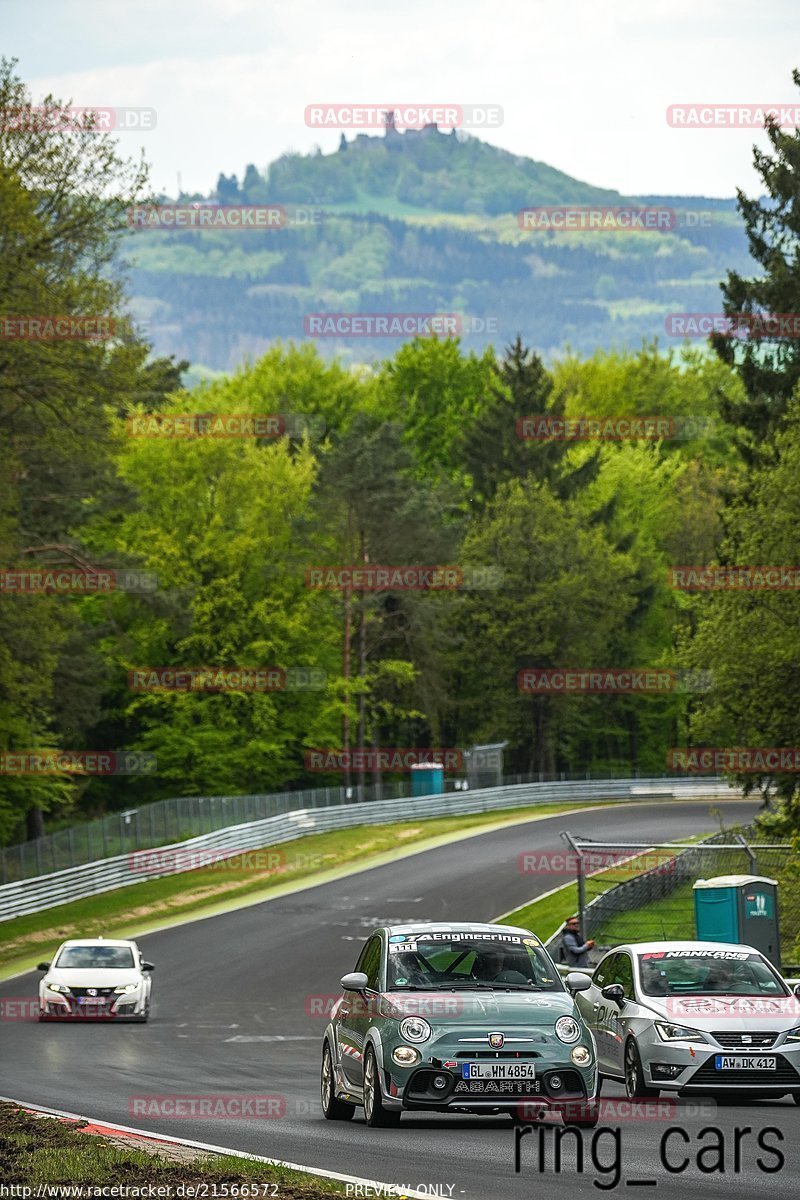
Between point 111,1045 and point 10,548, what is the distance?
63.3 feet

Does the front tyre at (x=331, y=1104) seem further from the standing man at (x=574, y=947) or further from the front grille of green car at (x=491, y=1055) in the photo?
the standing man at (x=574, y=947)

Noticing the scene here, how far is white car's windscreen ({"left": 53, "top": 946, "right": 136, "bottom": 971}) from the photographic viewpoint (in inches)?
1177

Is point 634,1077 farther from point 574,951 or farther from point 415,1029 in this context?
point 574,951

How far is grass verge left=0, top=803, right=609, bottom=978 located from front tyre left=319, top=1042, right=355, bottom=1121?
2412cm

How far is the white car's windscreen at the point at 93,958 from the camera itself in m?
29.9

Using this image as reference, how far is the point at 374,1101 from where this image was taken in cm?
1333

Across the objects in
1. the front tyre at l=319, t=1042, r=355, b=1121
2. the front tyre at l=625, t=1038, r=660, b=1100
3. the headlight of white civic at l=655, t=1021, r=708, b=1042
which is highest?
the headlight of white civic at l=655, t=1021, r=708, b=1042

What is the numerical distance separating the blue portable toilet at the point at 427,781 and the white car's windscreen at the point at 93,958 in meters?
39.6

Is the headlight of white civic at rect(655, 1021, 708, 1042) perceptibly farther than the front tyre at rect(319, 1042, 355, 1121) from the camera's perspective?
Yes

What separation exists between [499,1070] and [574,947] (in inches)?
494

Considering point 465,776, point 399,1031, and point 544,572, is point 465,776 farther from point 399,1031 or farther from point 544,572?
point 399,1031

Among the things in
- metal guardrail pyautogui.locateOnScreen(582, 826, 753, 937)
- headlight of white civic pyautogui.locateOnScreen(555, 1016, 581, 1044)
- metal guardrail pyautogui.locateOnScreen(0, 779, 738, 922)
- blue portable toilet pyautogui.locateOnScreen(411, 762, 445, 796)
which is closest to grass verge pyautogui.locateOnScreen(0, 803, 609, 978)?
metal guardrail pyautogui.locateOnScreen(0, 779, 738, 922)

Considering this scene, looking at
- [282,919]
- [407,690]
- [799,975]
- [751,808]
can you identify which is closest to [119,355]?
[282,919]

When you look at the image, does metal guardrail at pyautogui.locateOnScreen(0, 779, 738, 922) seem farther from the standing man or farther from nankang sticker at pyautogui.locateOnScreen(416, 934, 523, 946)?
nankang sticker at pyautogui.locateOnScreen(416, 934, 523, 946)
